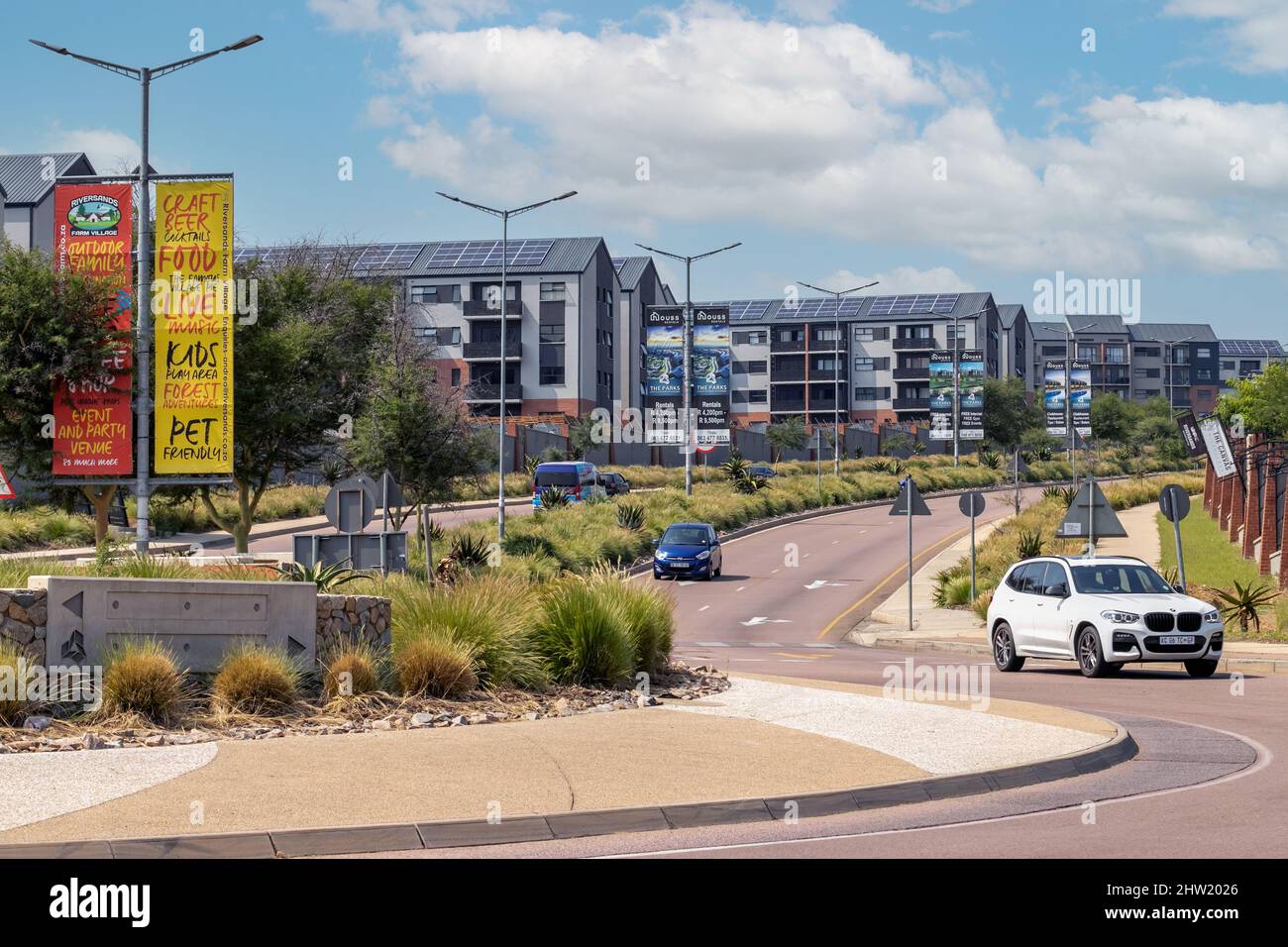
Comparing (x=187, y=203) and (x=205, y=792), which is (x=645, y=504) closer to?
(x=187, y=203)

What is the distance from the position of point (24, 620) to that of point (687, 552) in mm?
30507

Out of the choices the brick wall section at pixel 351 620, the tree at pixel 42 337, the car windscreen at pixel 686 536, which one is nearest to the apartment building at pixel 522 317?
the car windscreen at pixel 686 536

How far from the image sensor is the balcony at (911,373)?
133m

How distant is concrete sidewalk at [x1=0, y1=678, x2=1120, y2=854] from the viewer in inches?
356

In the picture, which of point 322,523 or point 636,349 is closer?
point 322,523

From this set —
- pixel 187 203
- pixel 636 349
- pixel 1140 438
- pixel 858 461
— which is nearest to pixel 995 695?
pixel 187 203

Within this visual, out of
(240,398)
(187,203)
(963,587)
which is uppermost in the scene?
(187,203)

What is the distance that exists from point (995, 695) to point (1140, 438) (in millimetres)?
108250

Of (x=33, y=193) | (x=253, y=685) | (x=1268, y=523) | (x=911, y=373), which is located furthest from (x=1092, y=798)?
(x=911, y=373)

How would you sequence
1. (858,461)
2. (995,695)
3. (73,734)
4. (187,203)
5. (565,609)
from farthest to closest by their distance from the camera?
(858,461) < (187,203) < (995,695) < (565,609) < (73,734)

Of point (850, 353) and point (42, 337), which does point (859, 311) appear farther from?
point (42, 337)

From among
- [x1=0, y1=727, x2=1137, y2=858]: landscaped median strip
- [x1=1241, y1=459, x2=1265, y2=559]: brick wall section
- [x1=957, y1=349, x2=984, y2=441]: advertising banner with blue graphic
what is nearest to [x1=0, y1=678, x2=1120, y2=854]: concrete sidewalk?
[x1=0, y1=727, x2=1137, y2=858]: landscaped median strip

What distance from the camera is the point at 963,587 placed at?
3759cm

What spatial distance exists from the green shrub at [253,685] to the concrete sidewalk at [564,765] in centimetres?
118
